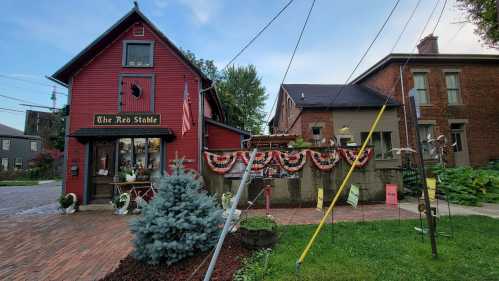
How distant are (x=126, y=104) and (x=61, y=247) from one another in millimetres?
5796

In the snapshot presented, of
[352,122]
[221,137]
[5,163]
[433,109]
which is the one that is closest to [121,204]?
[221,137]

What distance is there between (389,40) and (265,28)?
2914 millimetres

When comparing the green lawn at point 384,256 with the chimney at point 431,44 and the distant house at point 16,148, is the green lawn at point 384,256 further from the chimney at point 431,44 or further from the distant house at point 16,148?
the distant house at point 16,148

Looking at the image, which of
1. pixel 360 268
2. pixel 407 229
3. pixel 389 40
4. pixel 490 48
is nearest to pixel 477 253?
pixel 407 229

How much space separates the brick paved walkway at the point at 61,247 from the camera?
354 centimetres

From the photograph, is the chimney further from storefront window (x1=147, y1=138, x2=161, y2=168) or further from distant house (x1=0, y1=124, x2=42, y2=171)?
distant house (x1=0, y1=124, x2=42, y2=171)

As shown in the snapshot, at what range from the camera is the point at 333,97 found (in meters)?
14.3

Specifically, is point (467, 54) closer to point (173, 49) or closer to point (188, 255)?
point (173, 49)

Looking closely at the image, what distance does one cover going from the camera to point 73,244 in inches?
189

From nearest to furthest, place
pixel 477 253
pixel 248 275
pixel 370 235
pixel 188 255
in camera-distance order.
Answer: pixel 248 275 < pixel 188 255 < pixel 477 253 < pixel 370 235

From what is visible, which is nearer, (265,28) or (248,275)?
(248,275)

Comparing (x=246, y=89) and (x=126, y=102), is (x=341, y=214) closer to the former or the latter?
(x=126, y=102)

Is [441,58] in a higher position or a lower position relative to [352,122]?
higher

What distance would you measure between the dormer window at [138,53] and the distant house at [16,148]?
3268cm
